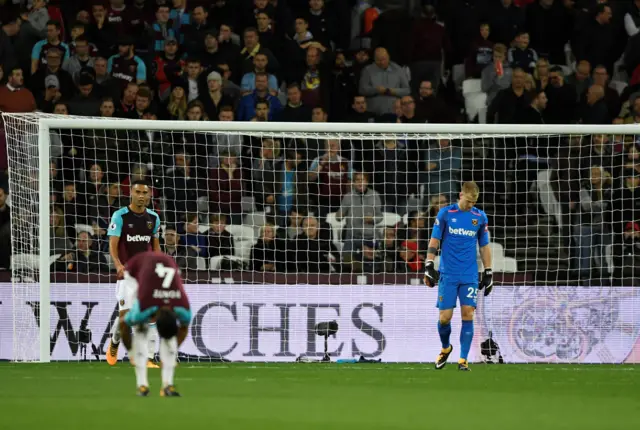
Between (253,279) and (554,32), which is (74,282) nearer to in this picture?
(253,279)

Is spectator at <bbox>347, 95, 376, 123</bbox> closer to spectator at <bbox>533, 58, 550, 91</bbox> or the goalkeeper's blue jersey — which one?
spectator at <bbox>533, 58, 550, 91</bbox>

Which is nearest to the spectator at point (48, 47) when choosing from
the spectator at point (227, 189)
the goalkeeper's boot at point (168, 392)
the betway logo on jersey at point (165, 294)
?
the spectator at point (227, 189)

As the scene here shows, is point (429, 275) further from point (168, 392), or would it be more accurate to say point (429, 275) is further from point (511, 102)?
point (511, 102)

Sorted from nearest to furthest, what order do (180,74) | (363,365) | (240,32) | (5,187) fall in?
1. (363,365)
2. (5,187)
3. (180,74)
4. (240,32)

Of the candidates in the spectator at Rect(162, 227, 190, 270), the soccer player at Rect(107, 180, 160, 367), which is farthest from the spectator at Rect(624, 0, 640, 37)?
the soccer player at Rect(107, 180, 160, 367)

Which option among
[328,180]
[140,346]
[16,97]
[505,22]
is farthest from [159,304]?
[505,22]

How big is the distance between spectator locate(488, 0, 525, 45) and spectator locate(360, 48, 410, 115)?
2154 mm

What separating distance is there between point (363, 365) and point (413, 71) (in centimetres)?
634

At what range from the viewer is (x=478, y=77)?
20.1 meters

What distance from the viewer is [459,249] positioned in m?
14.1

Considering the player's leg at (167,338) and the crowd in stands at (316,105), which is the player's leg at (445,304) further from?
the player's leg at (167,338)

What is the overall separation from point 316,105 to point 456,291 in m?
5.77

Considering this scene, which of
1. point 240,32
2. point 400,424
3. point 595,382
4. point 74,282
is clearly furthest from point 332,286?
point 400,424

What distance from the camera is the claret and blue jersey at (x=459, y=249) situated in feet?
46.4
